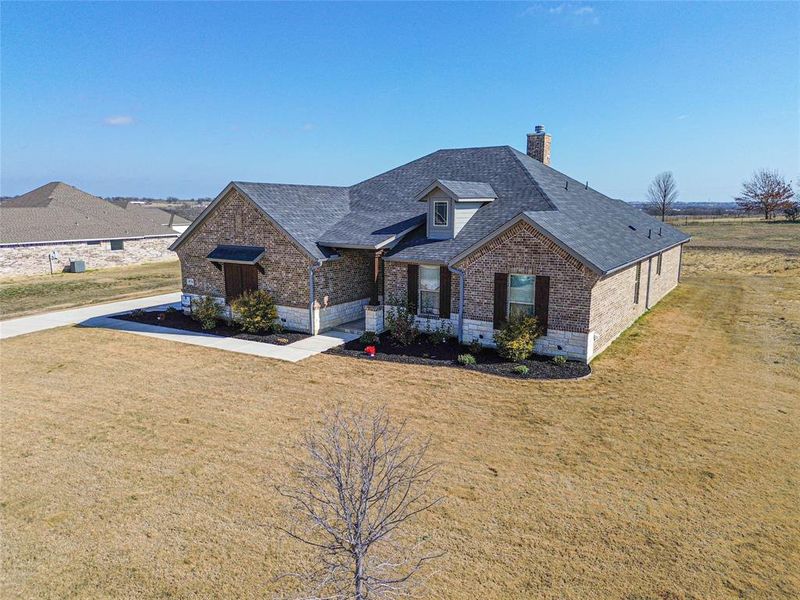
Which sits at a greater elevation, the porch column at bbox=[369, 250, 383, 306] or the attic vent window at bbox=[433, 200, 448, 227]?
the attic vent window at bbox=[433, 200, 448, 227]

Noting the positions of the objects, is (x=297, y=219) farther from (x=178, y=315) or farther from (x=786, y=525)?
(x=786, y=525)

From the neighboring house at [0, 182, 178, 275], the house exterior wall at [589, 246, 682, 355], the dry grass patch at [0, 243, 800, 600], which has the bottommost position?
the dry grass patch at [0, 243, 800, 600]

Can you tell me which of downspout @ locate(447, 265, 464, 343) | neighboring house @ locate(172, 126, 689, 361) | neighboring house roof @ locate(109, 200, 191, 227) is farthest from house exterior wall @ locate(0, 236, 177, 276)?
downspout @ locate(447, 265, 464, 343)

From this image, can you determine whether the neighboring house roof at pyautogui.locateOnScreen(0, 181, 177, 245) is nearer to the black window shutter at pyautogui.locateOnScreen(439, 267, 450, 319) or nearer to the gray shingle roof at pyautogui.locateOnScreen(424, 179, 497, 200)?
the gray shingle roof at pyautogui.locateOnScreen(424, 179, 497, 200)

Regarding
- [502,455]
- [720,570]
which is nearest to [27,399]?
[502,455]

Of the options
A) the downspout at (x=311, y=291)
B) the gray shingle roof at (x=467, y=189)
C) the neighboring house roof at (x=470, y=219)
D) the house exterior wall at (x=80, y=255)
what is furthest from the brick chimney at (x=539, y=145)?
the house exterior wall at (x=80, y=255)

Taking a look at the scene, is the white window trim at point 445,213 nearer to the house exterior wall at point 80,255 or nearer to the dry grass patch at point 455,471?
the dry grass patch at point 455,471

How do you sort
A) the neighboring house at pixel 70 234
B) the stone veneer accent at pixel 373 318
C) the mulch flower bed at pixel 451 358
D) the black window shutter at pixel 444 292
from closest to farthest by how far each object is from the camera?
the mulch flower bed at pixel 451 358 → the black window shutter at pixel 444 292 → the stone veneer accent at pixel 373 318 → the neighboring house at pixel 70 234
